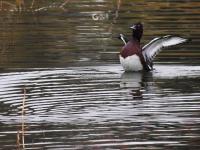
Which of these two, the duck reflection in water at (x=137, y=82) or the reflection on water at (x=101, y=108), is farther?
the duck reflection in water at (x=137, y=82)

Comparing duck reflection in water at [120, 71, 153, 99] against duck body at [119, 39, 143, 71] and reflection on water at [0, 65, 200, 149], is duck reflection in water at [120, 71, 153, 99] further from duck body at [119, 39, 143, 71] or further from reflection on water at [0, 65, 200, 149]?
duck body at [119, 39, 143, 71]

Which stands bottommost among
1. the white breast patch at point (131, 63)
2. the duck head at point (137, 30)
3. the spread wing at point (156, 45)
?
the white breast patch at point (131, 63)

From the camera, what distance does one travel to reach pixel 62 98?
13367 mm

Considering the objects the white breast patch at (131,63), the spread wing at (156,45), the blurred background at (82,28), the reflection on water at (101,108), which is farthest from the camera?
the blurred background at (82,28)

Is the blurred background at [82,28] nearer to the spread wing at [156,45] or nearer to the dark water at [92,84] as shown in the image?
the dark water at [92,84]

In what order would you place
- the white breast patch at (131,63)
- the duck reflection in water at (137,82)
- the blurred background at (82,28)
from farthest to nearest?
the blurred background at (82,28) < the white breast patch at (131,63) < the duck reflection in water at (137,82)

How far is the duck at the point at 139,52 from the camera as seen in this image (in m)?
16.5

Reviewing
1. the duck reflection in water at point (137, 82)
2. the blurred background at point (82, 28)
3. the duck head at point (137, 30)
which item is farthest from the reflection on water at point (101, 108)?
the blurred background at point (82, 28)

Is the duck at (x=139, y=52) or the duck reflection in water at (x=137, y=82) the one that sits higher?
the duck at (x=139, y=52)

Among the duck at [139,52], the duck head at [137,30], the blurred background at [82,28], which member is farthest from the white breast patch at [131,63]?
the blurred background at [82,28]

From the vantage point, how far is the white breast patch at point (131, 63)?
16.4 metres

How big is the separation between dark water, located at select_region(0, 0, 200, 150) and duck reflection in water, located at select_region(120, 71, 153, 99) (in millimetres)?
17

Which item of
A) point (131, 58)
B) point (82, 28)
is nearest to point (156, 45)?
point (131, 58)

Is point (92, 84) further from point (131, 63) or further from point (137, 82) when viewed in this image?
point (131, 63)
